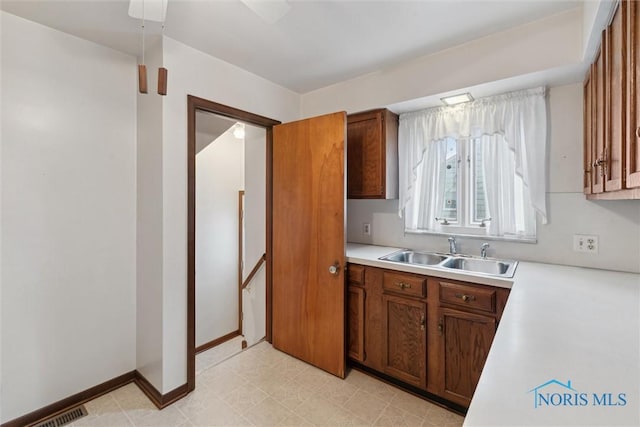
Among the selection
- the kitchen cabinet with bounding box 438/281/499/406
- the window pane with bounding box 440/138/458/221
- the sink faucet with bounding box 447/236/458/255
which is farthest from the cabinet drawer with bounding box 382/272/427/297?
the window pane with bounding box 440/138/458/221

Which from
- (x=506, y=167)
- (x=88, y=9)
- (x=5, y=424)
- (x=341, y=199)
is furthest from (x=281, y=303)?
(x=88, y=9)

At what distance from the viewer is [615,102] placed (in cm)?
111

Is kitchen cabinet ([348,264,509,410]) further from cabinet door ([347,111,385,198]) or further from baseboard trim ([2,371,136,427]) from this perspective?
baseboard trim ([2,371,136,427])

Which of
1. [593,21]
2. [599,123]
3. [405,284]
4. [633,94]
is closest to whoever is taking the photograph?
[633,94]

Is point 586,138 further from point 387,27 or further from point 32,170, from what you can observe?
point 32,170

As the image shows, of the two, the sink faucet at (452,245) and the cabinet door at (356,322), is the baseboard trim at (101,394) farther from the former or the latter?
the sink faucet at (452,245)

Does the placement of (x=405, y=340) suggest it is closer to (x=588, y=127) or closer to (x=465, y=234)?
(x=465, y=234)

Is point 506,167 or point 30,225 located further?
point 506,167

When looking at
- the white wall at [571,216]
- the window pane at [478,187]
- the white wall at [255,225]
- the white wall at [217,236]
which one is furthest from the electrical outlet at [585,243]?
the white wall at [217,236]

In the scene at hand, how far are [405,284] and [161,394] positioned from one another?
1767mm

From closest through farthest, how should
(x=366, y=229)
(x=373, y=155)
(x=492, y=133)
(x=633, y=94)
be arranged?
(x=633, y=94) → (x=492, y=133) → (x=373, y=155) → (x=366, y=229)

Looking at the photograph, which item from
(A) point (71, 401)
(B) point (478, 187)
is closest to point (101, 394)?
(A) point (71, 401)

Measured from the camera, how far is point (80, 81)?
187 centimetres

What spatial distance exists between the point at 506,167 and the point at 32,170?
3.13 meters
